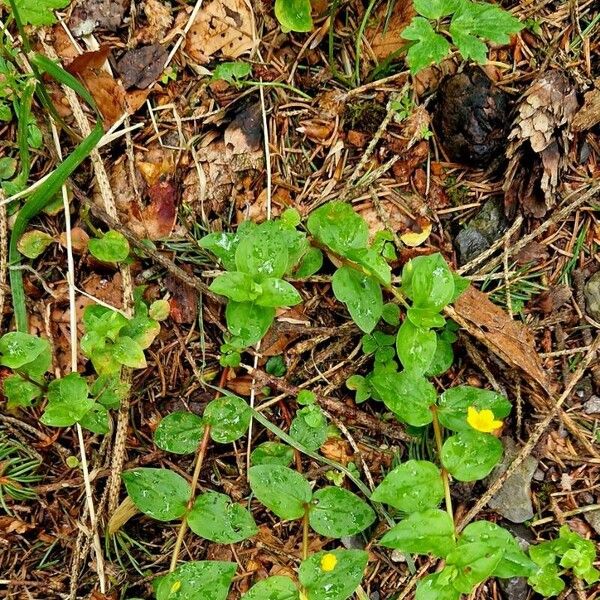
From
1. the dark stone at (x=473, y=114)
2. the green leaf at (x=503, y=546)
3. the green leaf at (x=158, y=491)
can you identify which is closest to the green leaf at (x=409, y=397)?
the green leaf at (x=503, y=546)

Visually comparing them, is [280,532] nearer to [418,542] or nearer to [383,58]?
[418,542]

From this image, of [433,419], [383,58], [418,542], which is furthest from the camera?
[383,58]

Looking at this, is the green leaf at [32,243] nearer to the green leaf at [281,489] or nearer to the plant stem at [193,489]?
the plant stem at [193,489]

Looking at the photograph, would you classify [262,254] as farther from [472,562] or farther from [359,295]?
[472,562]

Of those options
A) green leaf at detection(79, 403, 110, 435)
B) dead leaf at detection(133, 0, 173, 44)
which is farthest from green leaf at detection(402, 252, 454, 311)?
dead leaf at detection(133, 0, 173, 44)

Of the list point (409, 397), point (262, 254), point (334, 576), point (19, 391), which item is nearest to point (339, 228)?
point (262, 254)

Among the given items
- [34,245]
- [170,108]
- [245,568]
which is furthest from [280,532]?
[170,108]
